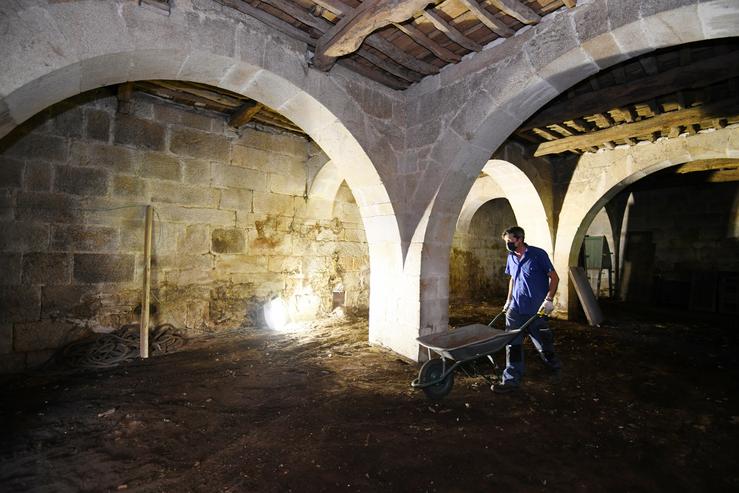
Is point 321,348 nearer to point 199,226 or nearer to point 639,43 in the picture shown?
point 199,226

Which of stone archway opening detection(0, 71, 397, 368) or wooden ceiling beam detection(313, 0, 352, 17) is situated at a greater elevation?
wooden ceiling beam detection(313, 0, 352, 17)

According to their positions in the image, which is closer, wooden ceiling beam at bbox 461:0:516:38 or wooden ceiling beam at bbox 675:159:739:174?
wooden ceiling beam at bbox 461:0:516:38

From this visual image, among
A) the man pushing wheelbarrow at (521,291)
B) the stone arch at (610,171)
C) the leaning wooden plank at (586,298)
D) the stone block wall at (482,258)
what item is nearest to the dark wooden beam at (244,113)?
the man pushing wheelbarrow at (521,291)

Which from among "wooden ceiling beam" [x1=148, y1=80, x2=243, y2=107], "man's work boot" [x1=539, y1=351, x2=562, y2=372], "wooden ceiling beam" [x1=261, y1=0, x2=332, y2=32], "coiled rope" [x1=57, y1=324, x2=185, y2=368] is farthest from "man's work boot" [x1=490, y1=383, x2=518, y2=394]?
"wooden ceiling beam" [x1=148, y1=80, x2=243, y2=107]

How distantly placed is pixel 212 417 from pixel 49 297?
8.89 feet

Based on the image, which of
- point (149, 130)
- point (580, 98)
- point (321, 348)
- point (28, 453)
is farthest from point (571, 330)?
point (149, 130)

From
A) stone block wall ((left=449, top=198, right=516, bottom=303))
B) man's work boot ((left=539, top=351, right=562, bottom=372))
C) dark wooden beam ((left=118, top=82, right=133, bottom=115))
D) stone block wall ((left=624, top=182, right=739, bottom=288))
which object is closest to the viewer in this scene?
man's work boot ((left=539, top=351, right=562, bottom=372))

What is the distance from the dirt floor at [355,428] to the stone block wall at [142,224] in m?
0.89

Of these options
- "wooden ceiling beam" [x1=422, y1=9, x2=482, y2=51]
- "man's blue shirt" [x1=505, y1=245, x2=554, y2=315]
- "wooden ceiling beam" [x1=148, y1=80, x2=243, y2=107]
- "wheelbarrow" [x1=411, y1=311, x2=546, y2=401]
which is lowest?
"wheelbarrow" [x1=411, y1=311, x2=546, y2=401]

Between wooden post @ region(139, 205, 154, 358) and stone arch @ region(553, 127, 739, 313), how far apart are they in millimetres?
6798

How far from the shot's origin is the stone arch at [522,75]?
2.22 m

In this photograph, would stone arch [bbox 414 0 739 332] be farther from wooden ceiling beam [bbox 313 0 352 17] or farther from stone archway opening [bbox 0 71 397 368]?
wooden ceiling beam [bbox 313 0 352 17]

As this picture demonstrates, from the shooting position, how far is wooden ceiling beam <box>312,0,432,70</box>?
2.43 meters

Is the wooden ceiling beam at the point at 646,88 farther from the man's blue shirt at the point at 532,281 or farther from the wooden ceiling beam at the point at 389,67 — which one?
the man's blue shirt at the point at 532,281
